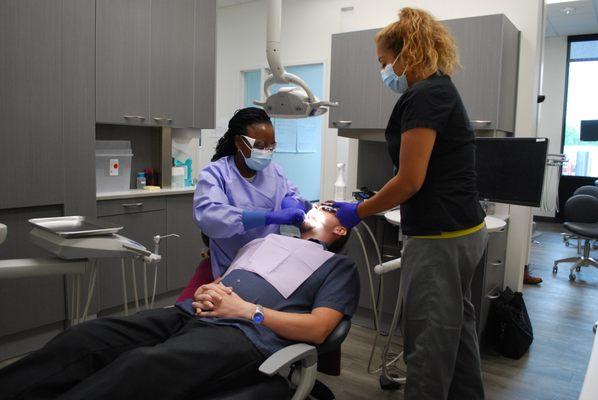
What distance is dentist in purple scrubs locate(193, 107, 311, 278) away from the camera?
164cm

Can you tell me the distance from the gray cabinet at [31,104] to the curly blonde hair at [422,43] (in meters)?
1.82

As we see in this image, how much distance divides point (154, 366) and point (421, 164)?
918mm

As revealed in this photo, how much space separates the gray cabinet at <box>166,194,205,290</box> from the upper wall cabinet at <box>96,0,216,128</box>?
555 mm

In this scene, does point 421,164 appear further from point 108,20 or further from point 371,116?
point 108,20

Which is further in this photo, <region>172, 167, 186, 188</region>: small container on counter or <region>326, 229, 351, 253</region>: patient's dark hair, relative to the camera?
<region>172, 167, 186, 188</region>: small container on counter

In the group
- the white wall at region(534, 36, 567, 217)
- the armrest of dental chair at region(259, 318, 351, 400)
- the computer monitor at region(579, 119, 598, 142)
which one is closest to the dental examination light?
the armrest of dental chair at region(259, 318, 351, 400)

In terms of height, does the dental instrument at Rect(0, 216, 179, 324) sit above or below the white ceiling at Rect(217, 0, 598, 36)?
below

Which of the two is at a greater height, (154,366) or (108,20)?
(108,20)

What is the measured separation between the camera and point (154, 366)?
3.63ft

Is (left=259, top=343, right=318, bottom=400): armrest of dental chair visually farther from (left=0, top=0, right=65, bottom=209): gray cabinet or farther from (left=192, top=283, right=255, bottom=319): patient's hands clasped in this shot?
(left=0, top=0, right=65, bottom=209): gray cabinet

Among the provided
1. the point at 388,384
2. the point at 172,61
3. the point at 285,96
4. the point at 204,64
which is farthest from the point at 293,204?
the point at 204,64

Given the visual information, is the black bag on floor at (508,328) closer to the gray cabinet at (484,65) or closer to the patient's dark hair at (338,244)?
the gray cabinet at (484,65)

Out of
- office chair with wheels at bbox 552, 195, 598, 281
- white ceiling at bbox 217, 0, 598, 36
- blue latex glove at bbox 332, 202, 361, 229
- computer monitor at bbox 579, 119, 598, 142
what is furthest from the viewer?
computer monitor at bbox 579, 119, 598, 142

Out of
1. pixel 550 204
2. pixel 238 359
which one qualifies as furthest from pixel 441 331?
pixel 550 204
